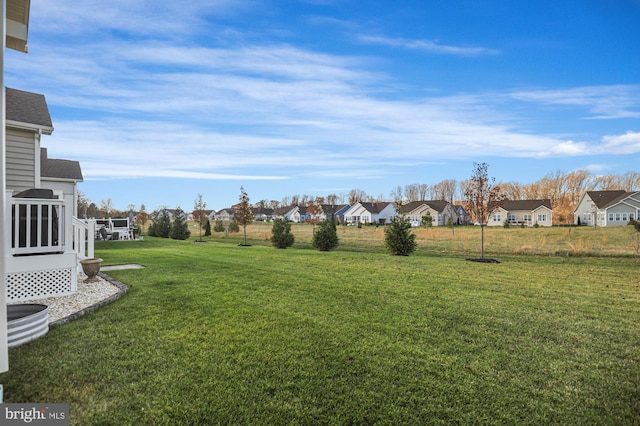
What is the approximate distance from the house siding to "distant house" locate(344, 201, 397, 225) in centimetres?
5565

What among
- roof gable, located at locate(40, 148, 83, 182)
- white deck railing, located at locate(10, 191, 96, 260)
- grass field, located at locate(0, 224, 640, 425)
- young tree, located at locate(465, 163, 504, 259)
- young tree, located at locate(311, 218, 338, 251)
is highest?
roof gable, located at locate(40, 148, 83, 182)

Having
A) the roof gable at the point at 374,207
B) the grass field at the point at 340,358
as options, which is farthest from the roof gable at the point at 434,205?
the grass field at the point at 340,358

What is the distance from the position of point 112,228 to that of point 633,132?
3319cm

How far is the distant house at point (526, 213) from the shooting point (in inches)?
1886

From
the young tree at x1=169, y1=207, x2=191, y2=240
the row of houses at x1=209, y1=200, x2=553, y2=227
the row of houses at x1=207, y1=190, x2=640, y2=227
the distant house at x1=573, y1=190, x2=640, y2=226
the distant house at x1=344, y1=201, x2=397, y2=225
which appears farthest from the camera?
the distant house at x1=344, y1=201, x2=397, y2=225

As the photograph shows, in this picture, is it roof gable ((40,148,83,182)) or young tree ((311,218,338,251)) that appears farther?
young tree ((311,218,338,251))

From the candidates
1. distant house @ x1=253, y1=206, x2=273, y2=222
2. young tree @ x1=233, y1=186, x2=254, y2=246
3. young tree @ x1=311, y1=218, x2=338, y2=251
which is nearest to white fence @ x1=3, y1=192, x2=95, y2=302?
young tree @ x1=311, y1=218, x2=338, y2=251

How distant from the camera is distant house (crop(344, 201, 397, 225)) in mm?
63112

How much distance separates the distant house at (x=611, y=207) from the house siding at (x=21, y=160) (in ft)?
167

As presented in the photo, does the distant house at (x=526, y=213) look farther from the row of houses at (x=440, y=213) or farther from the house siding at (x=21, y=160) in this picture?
the house siding at (x=21, y=160)

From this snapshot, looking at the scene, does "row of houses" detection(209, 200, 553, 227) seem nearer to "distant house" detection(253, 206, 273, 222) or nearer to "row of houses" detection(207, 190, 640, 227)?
"row of houses" detection(207, 190, 640, 227)

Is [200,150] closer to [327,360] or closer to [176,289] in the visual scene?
[176,289]

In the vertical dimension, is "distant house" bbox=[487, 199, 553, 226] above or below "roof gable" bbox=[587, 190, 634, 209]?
below

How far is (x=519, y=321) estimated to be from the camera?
220 inches
